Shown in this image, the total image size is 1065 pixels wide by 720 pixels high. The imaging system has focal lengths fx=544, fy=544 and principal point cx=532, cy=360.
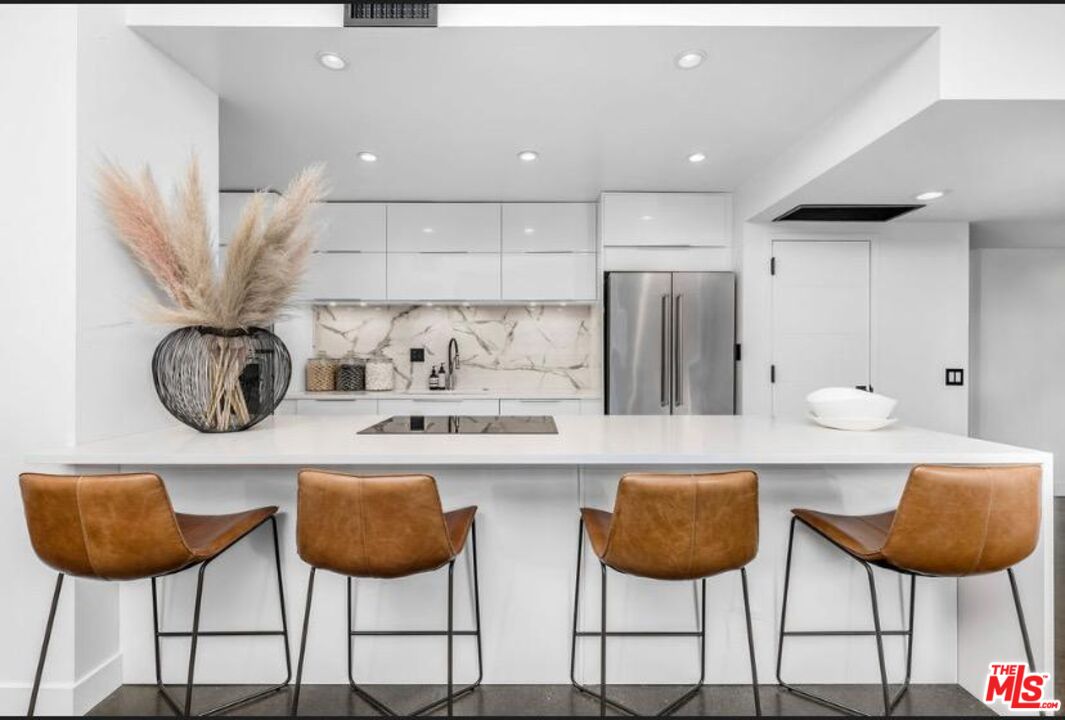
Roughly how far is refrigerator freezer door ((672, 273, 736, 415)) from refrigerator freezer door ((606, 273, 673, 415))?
0.06 m

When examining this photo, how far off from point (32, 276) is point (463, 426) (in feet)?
4.86

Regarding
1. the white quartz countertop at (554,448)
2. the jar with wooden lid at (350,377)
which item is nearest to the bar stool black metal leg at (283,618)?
the white quartz countertop at (554,448)

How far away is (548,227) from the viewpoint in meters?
4.08

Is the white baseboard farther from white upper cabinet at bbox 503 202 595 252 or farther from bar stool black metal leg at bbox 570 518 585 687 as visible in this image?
white upper cabinet at bbox 503 202 595 252

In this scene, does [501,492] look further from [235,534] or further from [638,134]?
[638,134]

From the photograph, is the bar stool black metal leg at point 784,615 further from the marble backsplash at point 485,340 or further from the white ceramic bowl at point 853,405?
the marble backsplash at point 485,340

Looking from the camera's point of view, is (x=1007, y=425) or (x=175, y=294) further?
(x=1007, y=425)

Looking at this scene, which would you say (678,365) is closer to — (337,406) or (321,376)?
(337,406)

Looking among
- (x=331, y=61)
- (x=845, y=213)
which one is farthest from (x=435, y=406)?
(x=845, y=213)

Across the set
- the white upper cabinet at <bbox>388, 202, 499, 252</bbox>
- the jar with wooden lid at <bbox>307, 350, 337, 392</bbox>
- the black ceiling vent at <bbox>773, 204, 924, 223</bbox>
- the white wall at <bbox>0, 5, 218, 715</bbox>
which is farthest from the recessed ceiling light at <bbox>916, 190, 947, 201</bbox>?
the jar with wooden lid at <bbox>307, 350, 337, 392</bbox>

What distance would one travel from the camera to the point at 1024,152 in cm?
239

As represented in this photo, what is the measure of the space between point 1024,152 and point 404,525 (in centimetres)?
299

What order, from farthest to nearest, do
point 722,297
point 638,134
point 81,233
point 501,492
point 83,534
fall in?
point 722,297, point 638,134, point 501,492, point 81,233, point 83,534

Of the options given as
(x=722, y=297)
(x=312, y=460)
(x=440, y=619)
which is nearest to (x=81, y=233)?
(x=312, y=460)
